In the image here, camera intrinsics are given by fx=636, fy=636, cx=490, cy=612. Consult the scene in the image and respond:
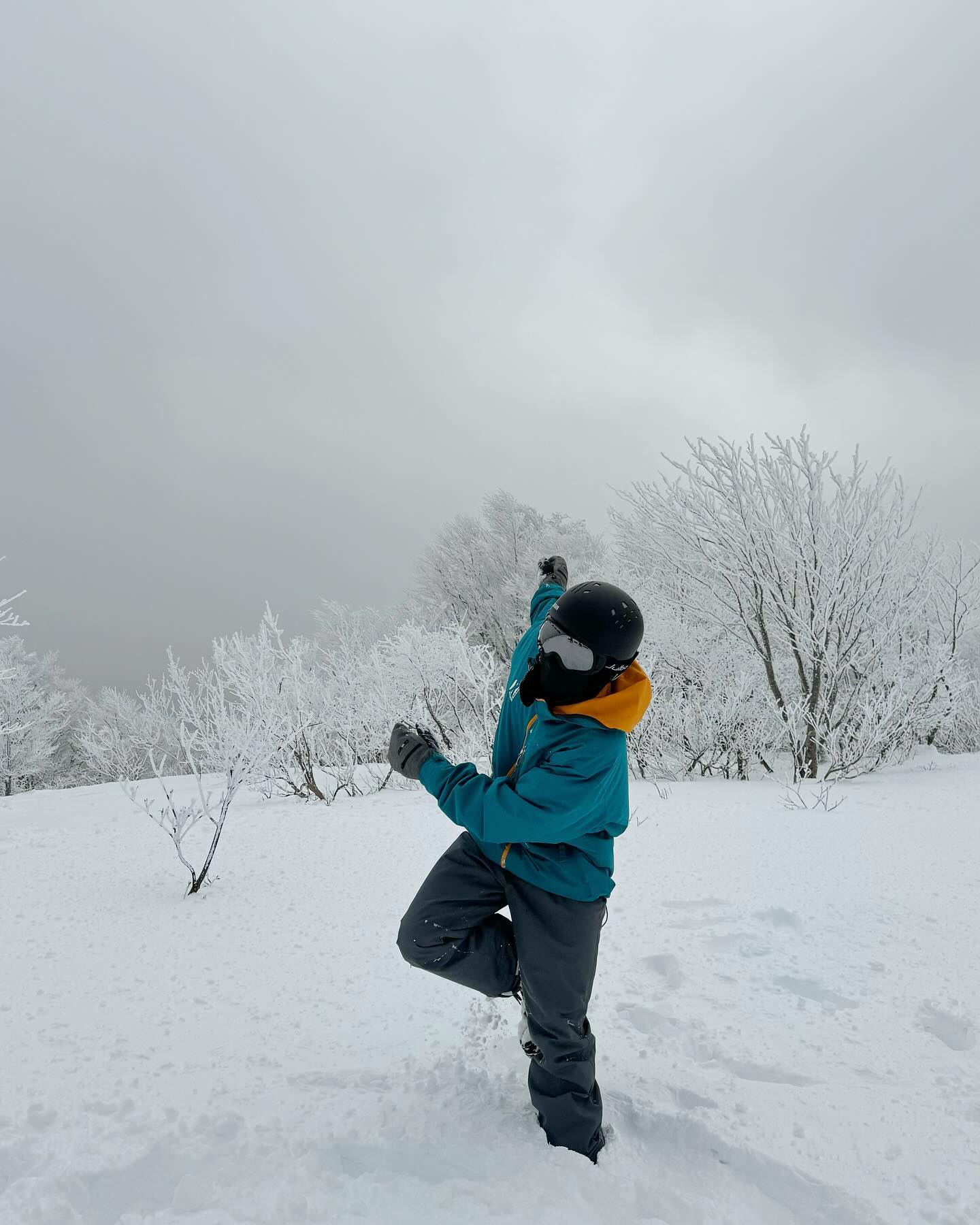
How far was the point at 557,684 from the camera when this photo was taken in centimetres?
147

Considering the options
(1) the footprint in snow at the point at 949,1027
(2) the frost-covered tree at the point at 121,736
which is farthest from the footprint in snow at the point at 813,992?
(2) the frost-covered tree at the point at 121,736

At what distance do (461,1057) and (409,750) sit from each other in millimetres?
898

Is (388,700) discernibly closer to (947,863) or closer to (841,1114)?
(947,863)

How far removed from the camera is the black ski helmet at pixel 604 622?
1455 mm

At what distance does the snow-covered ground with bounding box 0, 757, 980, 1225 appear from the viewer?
1273 mm

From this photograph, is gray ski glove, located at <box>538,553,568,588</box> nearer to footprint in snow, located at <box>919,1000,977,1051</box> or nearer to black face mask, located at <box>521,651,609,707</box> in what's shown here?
black face mask, located at <box>521,651,609,707</box>

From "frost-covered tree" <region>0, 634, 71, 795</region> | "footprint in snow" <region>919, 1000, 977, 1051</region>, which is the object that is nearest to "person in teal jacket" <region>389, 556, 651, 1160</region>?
"footprint in snow" <region>919, 1000, 977, 1051</region>

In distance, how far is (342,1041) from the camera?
1806 mm

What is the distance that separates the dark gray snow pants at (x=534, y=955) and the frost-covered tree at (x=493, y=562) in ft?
56.1

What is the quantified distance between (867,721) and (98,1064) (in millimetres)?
6986

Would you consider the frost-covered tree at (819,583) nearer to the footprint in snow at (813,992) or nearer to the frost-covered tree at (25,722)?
the footprint in snow at (813,992)

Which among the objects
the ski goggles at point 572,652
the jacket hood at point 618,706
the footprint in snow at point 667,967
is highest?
the ski goggles at point 572,652

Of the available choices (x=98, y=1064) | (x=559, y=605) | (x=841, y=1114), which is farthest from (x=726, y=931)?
(x=98, y=1064)

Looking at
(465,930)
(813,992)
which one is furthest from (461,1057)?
(813,992)
